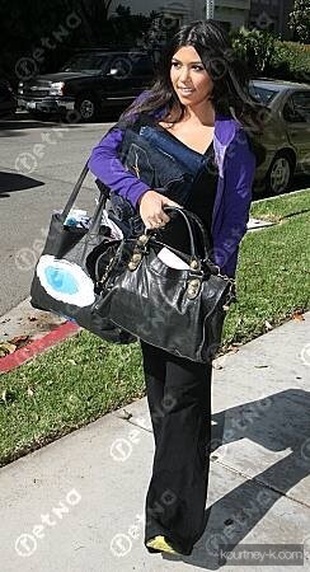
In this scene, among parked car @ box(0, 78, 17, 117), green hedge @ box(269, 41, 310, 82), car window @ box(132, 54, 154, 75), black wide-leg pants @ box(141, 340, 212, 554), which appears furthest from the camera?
green hedge @ box(269, 41, 310, 82)

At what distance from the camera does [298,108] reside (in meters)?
10.5

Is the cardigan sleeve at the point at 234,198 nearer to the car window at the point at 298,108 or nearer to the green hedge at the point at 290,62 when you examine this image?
the car window at the point at 298,108

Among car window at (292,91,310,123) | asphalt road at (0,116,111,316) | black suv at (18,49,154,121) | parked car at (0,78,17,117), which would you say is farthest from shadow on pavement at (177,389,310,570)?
parked car at (0,78,17,117)

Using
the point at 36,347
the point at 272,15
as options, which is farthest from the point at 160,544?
the point at 272,15

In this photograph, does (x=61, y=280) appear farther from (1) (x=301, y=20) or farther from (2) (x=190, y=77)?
(1) (x=301, y=20)

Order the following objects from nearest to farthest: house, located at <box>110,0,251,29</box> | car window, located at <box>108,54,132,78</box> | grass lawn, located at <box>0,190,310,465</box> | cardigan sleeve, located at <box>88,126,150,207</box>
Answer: cardigan sleeve, located at <box>88,126,150,207</box> → grass lawn, located at <box>0,190,310,465</box> → car window, located at <box>108,54,132,78</box> → house, located at <box>110,0,251,29</box>

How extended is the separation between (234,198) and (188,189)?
153 mm

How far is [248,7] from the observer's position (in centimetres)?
3247

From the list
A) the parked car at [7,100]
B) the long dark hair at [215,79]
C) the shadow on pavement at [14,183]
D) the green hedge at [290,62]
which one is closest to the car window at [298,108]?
the shadow on pavement at [14,183]

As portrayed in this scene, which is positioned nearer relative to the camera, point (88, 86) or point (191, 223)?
point (191, 223)

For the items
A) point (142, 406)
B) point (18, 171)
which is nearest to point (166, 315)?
point (142, 406)

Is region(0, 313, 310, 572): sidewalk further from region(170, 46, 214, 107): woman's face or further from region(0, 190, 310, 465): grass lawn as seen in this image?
region(170, 46, 214, 107): woman's face

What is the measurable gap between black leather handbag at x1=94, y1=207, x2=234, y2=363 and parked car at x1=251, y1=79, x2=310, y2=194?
303 inches

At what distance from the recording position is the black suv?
17.4 m
